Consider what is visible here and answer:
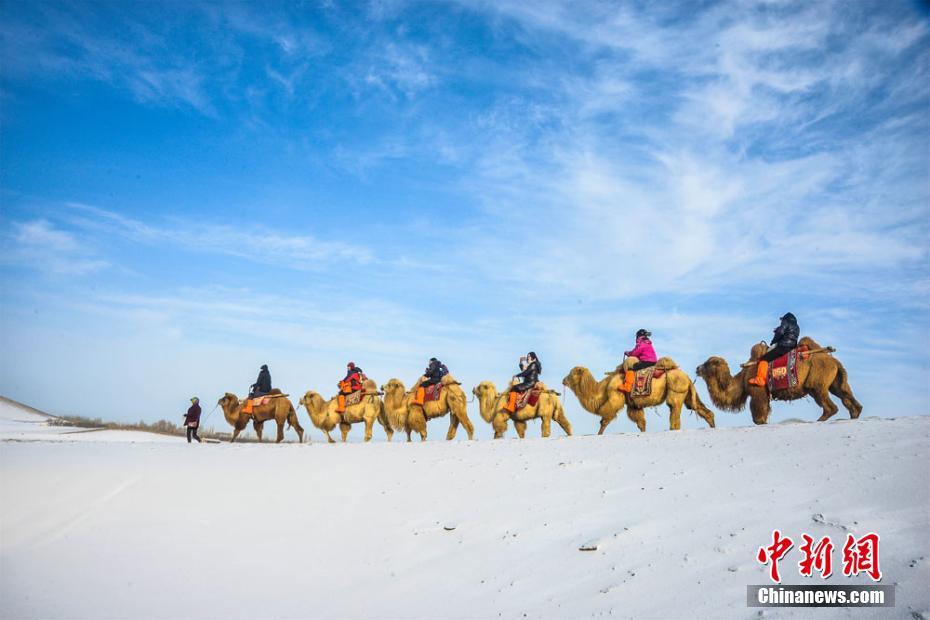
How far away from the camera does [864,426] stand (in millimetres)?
10383

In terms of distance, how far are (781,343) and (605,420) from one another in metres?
4.10

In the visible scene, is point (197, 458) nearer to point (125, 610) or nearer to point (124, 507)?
point (124, 507)

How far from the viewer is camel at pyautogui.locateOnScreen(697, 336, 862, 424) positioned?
42.1 ft

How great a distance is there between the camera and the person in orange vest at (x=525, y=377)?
53.6ft

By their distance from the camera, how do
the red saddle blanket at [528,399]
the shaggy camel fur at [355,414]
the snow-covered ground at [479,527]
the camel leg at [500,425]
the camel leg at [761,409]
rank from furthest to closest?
the shaggy camel fur at [355,414] → the camel leg at [500,425] → the red saddle blanket at [528,399] → the camel leg at [761,409] → the snow-covered ground at [479,527]

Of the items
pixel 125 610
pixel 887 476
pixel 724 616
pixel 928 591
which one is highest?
pixel 887 476

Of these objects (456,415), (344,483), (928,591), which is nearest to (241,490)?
(344,483)

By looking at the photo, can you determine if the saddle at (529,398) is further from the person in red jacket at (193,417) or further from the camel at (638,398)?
the person in red jacket at (193,417)

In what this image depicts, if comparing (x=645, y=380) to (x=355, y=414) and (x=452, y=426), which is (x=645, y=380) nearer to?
(x=452, y=426)

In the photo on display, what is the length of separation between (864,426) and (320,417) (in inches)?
583

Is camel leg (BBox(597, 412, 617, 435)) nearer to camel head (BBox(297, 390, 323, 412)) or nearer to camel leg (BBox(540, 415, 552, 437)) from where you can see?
camel leg (BBox(540, 415, 552, 437))

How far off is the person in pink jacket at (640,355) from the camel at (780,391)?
1.33 m

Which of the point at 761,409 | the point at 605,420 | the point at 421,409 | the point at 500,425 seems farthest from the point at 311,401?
the point at 761,409

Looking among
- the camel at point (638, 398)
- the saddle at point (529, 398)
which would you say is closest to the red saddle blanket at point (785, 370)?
the camel at point (638, 398)
